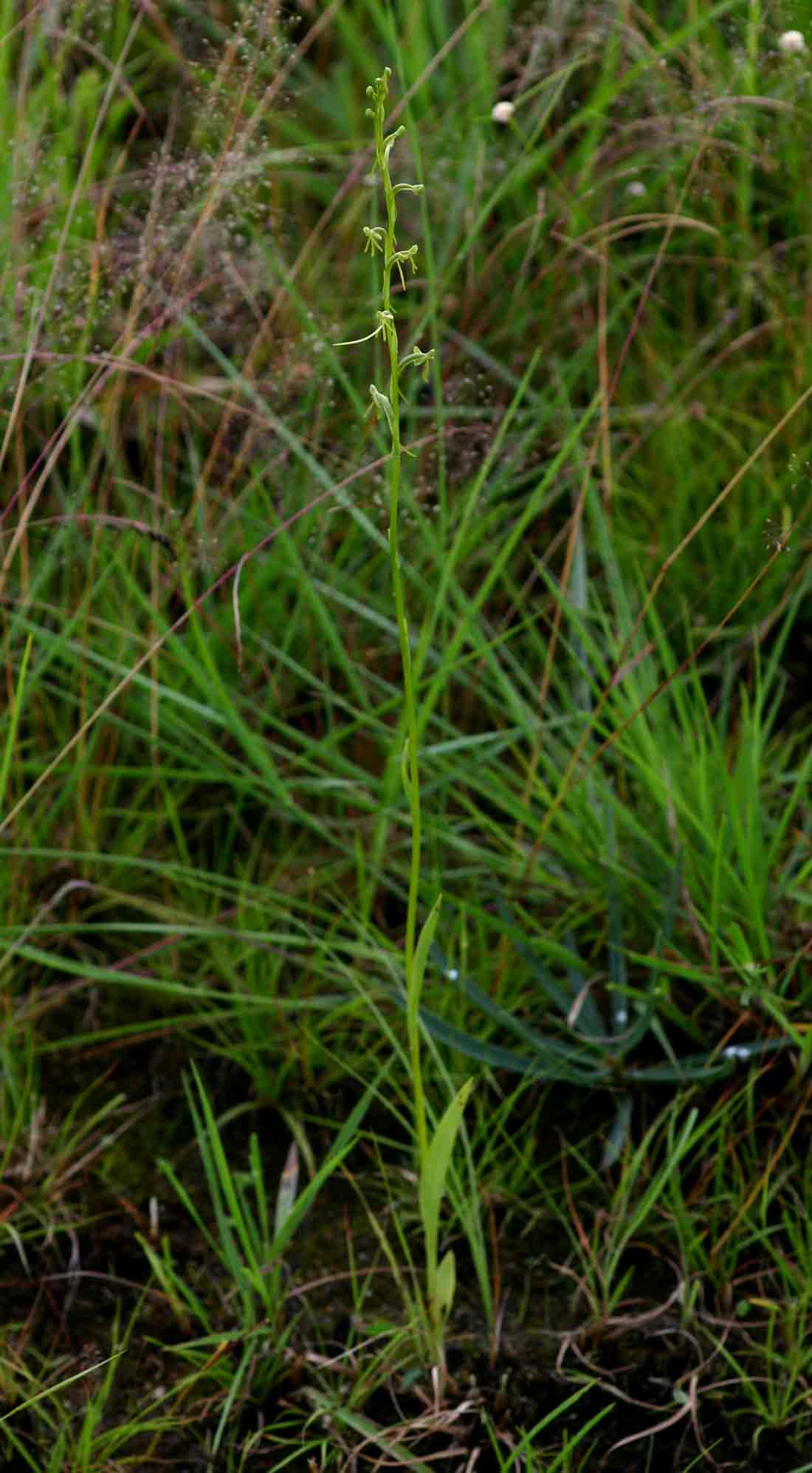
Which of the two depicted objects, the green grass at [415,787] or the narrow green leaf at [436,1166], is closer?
the narrow green leaf at [436,1166]

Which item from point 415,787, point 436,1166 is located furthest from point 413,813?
point 436,1166

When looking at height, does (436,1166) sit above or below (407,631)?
below

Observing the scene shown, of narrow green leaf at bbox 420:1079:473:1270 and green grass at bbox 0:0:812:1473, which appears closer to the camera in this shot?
narrow green leaf at bbox 420:1079:473:1270

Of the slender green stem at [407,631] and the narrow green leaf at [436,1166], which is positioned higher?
the slender green stem at [407,631]

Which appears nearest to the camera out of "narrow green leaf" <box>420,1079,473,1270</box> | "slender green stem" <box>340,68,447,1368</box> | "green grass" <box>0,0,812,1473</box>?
"slender green stem" <box>340,68,447,1368</box>

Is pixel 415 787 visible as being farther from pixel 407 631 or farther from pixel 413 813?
pixel 407 631

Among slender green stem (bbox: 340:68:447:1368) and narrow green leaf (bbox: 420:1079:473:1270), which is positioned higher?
slender green stem (bbox: 340:68:447:1368)

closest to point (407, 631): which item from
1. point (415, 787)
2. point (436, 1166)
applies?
point (415, 787)

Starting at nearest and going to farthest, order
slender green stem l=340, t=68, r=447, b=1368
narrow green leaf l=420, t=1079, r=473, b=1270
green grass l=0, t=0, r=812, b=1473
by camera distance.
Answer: slender green stem l=340, t=68, r=447, b=1368, narrow green leaf l=420, t=1079, r=473, b=1270, green grass l=0, t=0, r=812, b=1473
